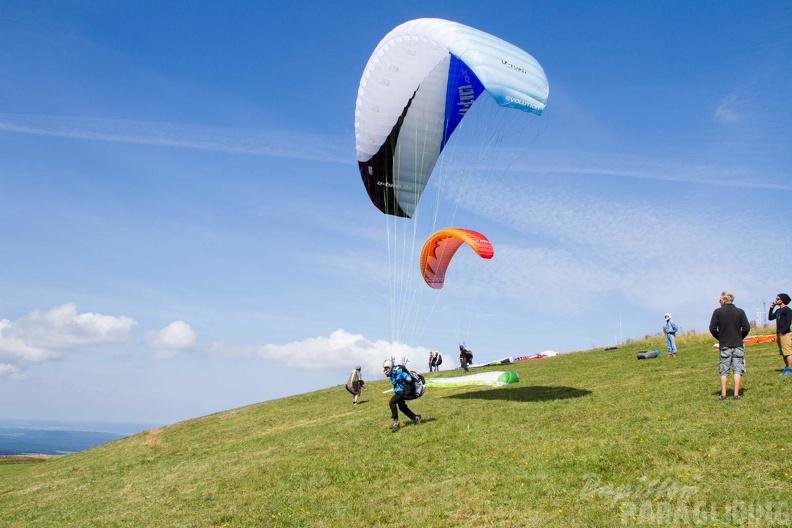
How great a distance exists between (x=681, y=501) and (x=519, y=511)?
223cm

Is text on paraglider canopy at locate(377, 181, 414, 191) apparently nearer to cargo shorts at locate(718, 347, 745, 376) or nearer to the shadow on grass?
the shadow on grass

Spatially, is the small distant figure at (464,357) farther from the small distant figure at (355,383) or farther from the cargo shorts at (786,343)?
the cargo shorts at (786,343)

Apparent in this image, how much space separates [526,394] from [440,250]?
585 cm

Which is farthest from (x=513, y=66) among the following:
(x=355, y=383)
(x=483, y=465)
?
A: (x=355, y=383)

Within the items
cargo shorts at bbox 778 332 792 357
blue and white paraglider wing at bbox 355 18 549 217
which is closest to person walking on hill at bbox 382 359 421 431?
blue and white paraglider wing at bbox 355 18 549 217

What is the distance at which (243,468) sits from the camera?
15.3 meters

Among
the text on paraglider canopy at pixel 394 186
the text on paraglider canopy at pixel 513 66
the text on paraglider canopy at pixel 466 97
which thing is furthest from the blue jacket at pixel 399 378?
the text on paraglider canopy at pixel 466 97

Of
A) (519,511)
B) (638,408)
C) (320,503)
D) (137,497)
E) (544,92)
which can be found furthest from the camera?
(544,92)

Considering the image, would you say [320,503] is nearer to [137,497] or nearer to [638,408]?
[137,497]

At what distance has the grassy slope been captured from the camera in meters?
8.59

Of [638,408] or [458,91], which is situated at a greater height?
[458,91]

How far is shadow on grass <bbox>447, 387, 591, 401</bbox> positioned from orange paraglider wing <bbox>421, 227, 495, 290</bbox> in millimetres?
4255

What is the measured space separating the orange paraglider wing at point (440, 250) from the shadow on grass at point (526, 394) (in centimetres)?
425

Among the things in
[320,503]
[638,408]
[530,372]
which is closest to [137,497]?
[320,503]
